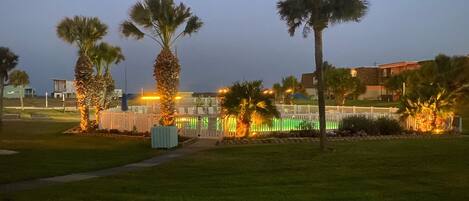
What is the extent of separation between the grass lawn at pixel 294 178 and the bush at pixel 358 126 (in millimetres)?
6757

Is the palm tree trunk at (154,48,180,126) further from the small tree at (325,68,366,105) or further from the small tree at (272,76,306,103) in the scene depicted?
the small tree at (272,76,306,103)

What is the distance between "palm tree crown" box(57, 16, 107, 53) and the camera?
32.8 meters

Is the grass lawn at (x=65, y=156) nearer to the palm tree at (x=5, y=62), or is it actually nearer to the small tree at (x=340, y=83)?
the palm tree at (x=5, y=62)

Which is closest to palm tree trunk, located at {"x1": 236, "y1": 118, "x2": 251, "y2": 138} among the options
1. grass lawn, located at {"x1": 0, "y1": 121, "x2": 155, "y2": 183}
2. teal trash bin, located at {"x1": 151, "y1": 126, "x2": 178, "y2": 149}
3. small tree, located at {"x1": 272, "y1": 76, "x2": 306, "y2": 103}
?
teal trash bin, located at {"x1": 151, "y1": 126, "x2": 178, "y2": 149}

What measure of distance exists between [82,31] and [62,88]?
98336 millimetres

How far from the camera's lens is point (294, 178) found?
1244cm

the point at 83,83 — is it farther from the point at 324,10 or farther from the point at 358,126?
the point at 324,10

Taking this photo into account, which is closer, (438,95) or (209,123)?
(209,123)

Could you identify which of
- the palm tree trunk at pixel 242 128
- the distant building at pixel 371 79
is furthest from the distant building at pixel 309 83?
the palm tree trunk at pixel 242 128

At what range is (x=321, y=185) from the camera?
1132cm

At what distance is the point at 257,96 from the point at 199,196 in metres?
13.4

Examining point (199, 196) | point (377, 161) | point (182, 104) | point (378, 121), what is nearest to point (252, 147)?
point (377, 161)

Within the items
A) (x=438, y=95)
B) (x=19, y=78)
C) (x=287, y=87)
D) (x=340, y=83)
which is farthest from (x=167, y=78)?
(x=19, y=78)

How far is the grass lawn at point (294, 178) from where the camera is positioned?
10.2 meters
